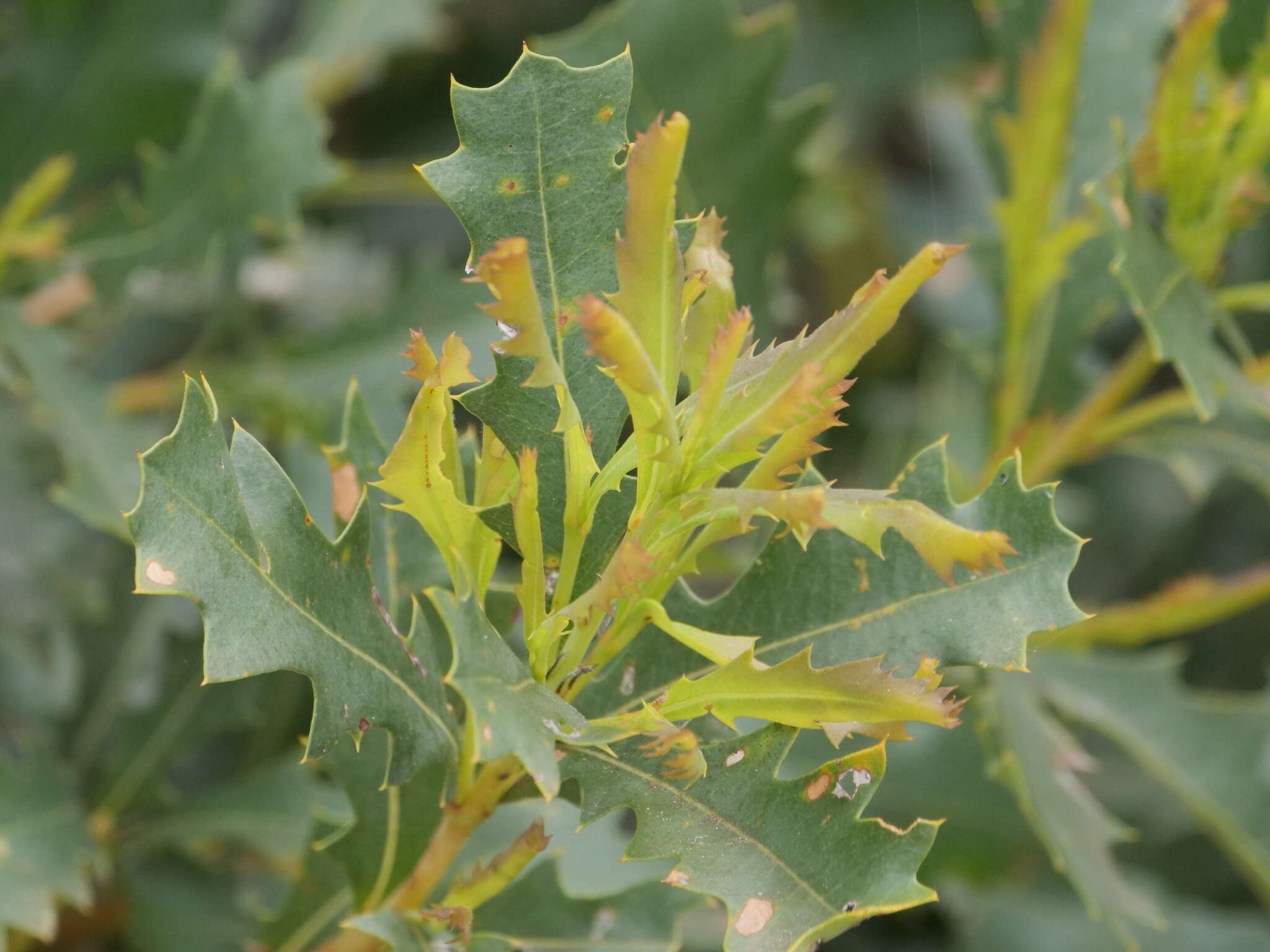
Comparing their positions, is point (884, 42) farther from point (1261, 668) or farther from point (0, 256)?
point (0, 256)

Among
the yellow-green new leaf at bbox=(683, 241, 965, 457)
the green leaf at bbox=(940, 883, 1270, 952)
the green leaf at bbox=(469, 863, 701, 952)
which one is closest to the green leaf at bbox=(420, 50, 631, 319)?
the yellow-green new leaf at bbox=(683, 241, 965, 457)

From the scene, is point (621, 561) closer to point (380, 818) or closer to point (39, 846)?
point (380, 818)

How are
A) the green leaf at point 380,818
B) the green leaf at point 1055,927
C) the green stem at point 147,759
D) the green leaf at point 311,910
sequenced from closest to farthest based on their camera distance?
the green leaf at point 380,818 → the green leaf at point 311,910 → the green stem at point 147,759 → the green leaf at point 1055,927

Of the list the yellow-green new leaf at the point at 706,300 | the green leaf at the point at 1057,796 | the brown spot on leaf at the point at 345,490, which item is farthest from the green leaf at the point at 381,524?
the green leaf at the point at 1057,796

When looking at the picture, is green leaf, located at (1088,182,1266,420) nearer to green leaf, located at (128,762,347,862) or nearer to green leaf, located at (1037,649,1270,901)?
green leaf, located at (1037,649,1270,901)

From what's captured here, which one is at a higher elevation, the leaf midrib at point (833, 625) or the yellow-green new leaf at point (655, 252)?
the yellow-green new leaf at point (655, 252)

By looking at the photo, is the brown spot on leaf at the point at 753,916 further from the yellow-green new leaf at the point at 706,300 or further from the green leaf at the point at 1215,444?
Result: the green leaf at the point at 1215,444

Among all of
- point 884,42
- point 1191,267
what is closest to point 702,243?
point 1191,267

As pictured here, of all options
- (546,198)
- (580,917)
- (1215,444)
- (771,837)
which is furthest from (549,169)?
(1215,444)
